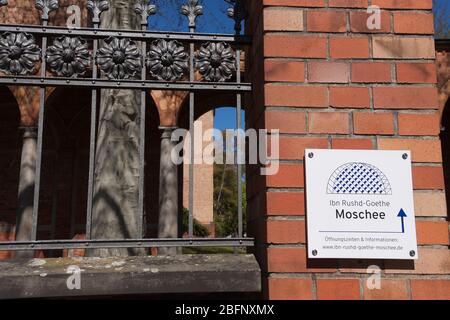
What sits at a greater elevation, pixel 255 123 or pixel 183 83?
pixel 183 83

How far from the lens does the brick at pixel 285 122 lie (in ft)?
6.11

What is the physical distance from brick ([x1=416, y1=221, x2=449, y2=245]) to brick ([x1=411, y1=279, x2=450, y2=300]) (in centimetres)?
15

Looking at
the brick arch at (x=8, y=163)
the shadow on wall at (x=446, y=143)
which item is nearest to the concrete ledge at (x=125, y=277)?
the shadow on wall at (x=446, y=143)

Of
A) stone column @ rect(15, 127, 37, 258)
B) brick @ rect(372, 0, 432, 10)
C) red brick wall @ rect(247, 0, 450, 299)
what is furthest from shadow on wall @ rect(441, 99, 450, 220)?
red brick wall @ rect(247, 0, 450, 299)

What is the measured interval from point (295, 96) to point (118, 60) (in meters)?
0.78

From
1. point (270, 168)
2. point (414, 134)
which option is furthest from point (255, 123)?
point (414, 134)

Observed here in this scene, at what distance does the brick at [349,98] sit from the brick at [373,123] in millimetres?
42

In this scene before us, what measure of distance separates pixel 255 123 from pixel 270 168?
0.33m

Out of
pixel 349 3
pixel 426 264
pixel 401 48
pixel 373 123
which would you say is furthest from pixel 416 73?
pixel 426 264

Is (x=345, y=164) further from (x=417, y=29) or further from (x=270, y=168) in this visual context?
(x=417, y=29)

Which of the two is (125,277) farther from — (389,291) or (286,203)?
(389,291)

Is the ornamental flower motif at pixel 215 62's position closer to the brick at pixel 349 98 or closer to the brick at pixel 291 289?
the brick at pixel 349 98
